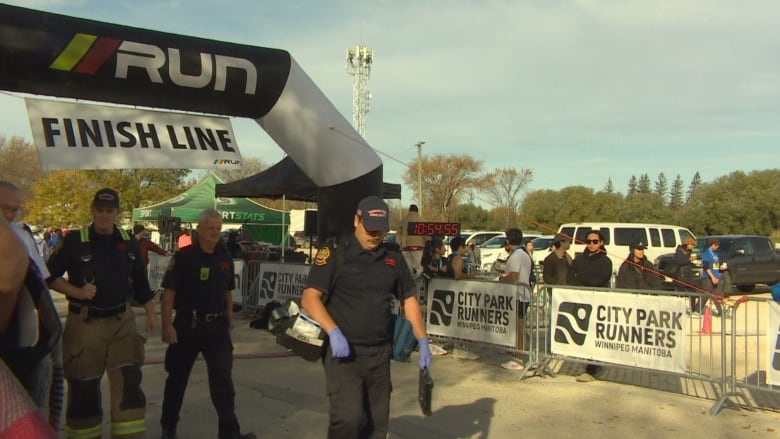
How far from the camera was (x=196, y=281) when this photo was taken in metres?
5.06

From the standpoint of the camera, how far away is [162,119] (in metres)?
6.64

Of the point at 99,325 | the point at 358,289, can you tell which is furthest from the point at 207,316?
the point at 358,289

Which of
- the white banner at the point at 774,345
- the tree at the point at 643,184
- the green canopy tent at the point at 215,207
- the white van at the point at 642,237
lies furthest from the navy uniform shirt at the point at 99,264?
the tree at the point at 643,184

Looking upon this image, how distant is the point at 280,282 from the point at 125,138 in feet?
19.1

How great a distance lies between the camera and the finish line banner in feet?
19.7

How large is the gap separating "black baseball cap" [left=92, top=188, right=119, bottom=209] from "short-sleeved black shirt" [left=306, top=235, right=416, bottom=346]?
1.62 m

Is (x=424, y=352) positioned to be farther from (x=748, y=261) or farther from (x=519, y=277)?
(x=748, y=261)

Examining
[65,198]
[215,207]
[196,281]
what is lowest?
[196,281]

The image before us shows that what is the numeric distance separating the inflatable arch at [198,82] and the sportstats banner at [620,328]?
9.00ft

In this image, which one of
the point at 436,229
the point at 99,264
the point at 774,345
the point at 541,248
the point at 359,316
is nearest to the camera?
the point at 359,316

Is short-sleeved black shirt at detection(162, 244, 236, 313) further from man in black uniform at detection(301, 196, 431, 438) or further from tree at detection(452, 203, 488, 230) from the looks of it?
tree at detection(452, 203, 488, 230)

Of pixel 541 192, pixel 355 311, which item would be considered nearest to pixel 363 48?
pixel 541 192

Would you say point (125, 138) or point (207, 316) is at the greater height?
point (125, 138)

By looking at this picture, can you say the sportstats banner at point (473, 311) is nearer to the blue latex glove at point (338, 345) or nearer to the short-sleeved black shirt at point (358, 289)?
the short-sleeved black shirt at point (358, 289)
